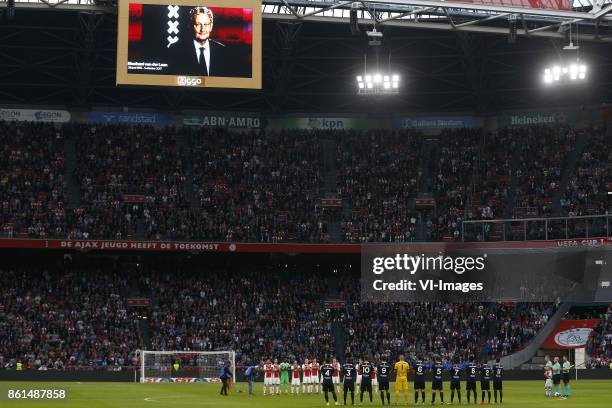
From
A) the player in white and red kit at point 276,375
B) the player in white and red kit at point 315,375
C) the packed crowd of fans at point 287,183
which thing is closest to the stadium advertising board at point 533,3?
the packed crowd of fans at point 287,183

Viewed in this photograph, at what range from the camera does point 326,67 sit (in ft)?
262

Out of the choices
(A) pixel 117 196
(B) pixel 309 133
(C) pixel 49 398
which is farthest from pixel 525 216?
(C) pixel 49 398

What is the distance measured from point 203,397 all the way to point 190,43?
16.9 m

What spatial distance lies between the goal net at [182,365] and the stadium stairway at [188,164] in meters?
14.0

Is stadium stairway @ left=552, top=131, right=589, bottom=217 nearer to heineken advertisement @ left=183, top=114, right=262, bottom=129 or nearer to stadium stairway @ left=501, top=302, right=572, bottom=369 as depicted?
stadium stairway @ left=501, top=302, right=572, bottom=369

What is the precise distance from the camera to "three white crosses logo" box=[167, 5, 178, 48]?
176ft

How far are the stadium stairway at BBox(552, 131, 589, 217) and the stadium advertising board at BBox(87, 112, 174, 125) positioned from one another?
2941 centimetres

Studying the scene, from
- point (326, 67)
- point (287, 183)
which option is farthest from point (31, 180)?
point (326, 67)

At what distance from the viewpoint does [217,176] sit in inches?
3209

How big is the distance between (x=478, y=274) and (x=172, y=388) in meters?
28.9

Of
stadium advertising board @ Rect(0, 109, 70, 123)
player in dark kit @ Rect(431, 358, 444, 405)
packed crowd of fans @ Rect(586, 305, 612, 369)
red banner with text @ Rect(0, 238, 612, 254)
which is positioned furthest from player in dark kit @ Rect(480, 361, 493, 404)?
stadium advertising board @ Rect(0, 109, 70, 123)

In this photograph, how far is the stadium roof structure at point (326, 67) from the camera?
237ft

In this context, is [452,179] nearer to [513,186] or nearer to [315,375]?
[513,186]

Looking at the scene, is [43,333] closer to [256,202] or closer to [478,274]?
[256,202]
